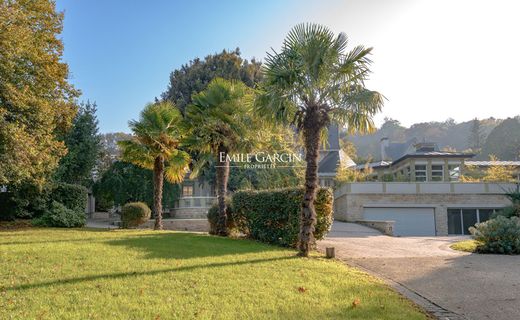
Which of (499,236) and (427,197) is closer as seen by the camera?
(499,236)

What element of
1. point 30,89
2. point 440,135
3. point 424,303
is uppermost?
point 440,135

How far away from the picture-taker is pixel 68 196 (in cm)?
2478

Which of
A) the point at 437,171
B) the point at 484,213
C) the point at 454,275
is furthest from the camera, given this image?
the point at 437,171

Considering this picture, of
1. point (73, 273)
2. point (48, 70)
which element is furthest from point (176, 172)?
point (73, 273)

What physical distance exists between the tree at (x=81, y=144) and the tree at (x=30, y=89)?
755 cm

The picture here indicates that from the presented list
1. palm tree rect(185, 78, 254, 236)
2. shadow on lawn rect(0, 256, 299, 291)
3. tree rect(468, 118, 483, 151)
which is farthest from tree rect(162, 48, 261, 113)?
tree rect(468, 118, 483, 151)

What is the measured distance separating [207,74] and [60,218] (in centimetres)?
1834

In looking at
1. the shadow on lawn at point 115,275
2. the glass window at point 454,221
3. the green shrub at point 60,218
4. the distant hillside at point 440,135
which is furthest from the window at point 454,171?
the shadow on lawn at point 115,275

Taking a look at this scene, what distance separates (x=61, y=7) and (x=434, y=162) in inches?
1209

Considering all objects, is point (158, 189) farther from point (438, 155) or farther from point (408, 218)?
point (438, 155)

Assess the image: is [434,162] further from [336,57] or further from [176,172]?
[336,57]

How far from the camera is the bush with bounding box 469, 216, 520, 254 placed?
14.8 metres

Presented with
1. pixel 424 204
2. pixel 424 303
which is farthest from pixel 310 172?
pixel 424 204

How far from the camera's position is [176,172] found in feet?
73.4
